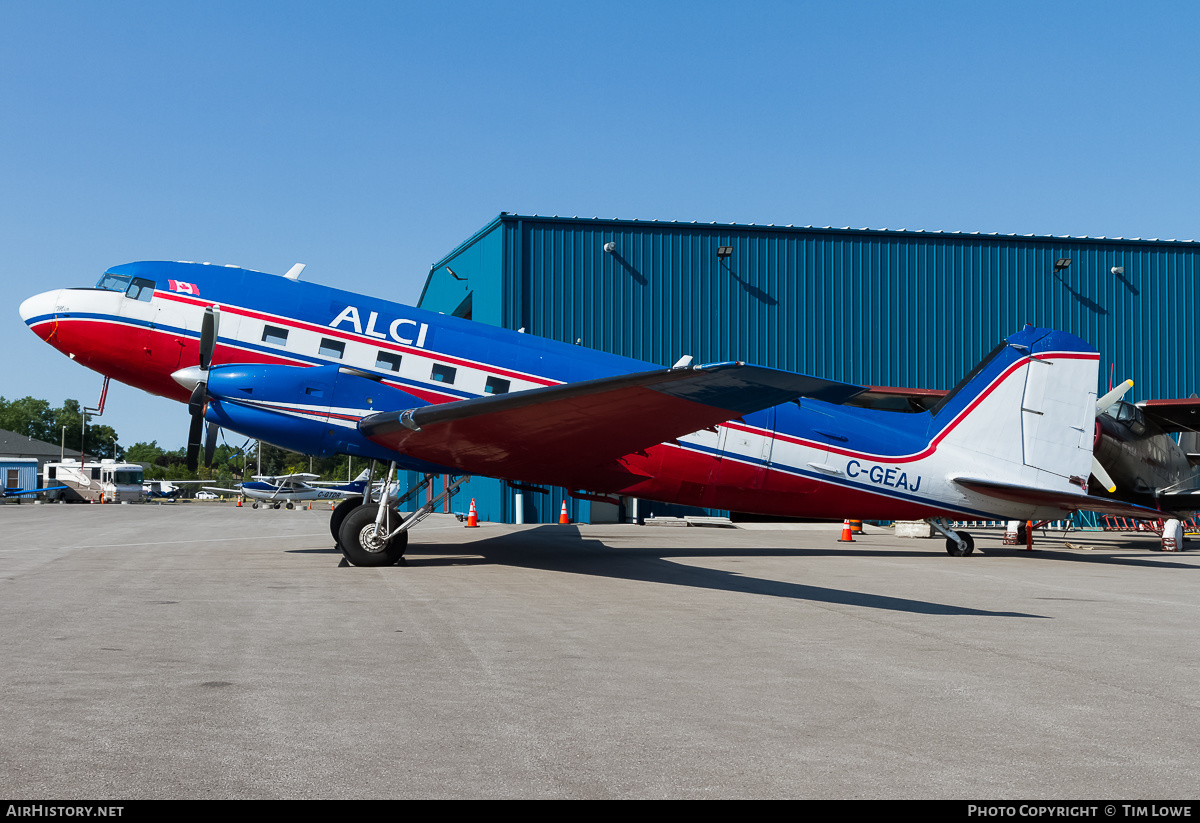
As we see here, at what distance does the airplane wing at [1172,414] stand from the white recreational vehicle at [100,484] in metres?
72.5

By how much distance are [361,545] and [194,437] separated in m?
3.42

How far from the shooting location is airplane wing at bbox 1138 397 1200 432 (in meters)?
25.2

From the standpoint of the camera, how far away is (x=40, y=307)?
1561 cm

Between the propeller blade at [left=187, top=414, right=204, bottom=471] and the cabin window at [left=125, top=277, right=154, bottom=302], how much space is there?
2.37m

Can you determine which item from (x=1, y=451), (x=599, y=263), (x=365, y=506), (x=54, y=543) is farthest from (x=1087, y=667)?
(x=1, y=451)

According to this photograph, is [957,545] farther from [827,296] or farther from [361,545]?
[827,296]

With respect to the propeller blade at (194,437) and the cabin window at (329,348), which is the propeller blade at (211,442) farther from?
the cabin window at (329,348)

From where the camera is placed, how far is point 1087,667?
7.09 m

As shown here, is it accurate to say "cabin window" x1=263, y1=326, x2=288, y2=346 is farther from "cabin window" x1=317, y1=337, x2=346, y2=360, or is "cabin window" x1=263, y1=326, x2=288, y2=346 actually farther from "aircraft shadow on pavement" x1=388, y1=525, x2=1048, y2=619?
"aircraft shadow on pavement" x1=388, y1=525, x2=1048, y2=619

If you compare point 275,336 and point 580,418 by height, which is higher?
point 275,336

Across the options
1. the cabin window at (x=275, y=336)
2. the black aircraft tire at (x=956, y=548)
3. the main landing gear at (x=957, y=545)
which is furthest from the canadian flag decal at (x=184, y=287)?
the black aircraft tire at (x=956, y=548)

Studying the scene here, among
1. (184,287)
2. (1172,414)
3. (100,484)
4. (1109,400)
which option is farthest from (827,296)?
(100,484)

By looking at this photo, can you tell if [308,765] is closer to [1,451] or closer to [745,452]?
[745,452]

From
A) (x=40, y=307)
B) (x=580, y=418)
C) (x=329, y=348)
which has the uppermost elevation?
(x=40, y=307)
